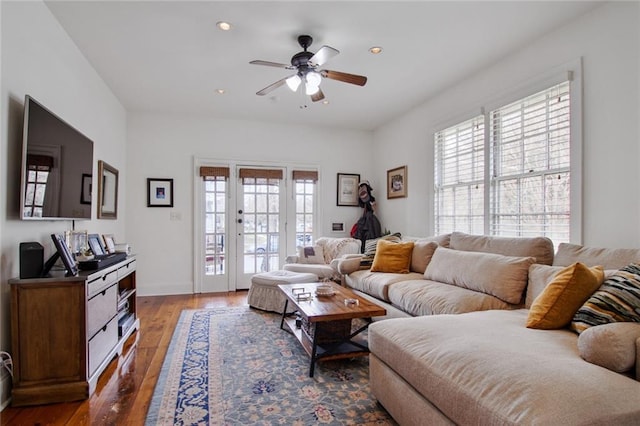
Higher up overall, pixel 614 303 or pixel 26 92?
pixel 26 92

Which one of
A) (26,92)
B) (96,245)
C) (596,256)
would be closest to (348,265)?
(596,256)

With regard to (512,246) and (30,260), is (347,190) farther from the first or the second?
(30,260)

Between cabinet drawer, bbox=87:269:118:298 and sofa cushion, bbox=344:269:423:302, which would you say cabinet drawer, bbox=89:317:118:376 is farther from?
sofa cushion, bbox=344:269:423:302

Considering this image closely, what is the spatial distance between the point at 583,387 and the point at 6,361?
9.44 ft

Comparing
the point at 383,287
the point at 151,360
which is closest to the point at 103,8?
the point at 151,360

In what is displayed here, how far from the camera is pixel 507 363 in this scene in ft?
4.26

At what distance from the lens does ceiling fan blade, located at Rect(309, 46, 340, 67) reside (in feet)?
7.64

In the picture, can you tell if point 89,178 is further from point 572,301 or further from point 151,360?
point 572,301

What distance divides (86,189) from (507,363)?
127 inches

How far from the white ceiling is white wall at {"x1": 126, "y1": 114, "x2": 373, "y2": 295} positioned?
29.4 inches

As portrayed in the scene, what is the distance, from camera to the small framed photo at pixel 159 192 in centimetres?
471

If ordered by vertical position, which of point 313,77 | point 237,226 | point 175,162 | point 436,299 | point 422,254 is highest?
point 313,77

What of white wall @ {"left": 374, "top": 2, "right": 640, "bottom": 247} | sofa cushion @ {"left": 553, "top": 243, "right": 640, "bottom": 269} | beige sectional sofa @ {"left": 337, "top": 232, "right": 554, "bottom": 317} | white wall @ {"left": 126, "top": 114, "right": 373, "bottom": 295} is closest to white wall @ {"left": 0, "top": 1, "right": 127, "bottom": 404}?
white wall @ {"left": 126, "top": 114, "right": 373, "bottom": 295}

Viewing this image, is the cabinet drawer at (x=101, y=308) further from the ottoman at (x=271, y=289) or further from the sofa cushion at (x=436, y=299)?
the sofa cushion at (x=436, y=299)
